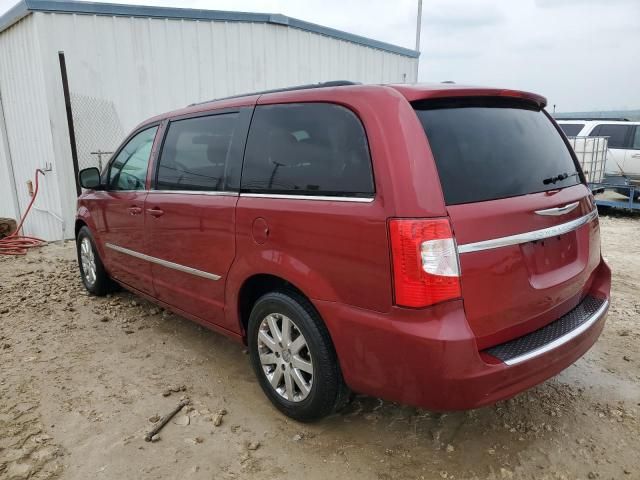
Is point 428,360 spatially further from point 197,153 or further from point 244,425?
point 197,153

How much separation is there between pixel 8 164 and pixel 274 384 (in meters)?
9.38

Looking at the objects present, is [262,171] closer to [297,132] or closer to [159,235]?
[297,132]

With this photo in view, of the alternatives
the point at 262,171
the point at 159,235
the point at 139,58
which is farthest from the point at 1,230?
the point at 262,171

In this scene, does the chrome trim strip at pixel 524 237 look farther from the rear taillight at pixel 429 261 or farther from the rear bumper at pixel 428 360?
the rear bumper at pixel 428 360

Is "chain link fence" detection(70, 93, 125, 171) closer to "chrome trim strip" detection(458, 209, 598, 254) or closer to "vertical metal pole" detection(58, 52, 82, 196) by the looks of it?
"vertical metal pole" detection(58, 52, 82, 196)

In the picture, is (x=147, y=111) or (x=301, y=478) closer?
(x=301, y=478)

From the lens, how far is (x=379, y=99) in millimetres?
2211

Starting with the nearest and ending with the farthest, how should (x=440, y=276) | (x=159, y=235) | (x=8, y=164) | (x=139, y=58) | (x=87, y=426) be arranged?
1. (x=440, y=276)
2. (x=87, y=426)
3. (x=159, y=235)
4. (x=139, y=58)
5. (x=8, y=164)

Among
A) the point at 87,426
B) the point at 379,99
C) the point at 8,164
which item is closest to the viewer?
the point at 379,99

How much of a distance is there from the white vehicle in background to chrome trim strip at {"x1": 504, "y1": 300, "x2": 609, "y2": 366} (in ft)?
33.4

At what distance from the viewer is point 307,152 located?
2465 millimetres

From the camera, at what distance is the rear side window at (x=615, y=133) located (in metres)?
11.8

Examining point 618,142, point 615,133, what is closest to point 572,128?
point 615,133

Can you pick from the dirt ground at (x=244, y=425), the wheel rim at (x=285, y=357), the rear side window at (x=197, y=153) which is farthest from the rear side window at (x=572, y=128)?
the wheel rim at (x=285, y=357)
